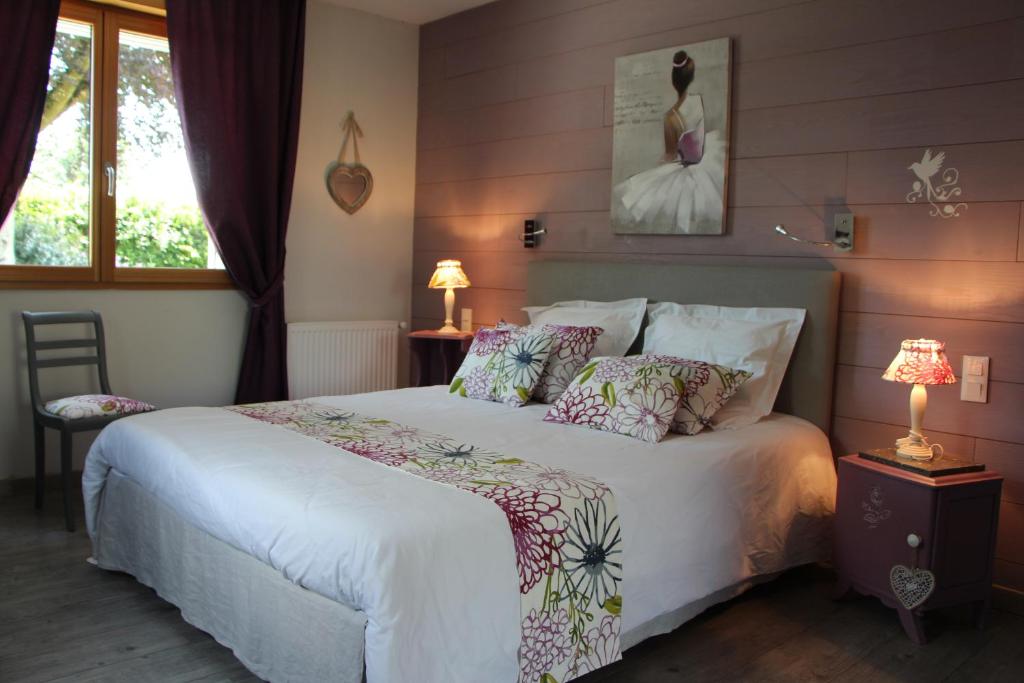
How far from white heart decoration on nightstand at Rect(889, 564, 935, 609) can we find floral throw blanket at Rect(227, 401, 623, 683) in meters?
0.99

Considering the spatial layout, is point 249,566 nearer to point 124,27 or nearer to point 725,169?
point 725,169

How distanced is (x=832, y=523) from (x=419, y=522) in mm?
1852

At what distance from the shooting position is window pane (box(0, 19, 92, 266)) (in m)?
3.86

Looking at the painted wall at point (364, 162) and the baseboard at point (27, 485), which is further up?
the painted wall at point (364, 162)

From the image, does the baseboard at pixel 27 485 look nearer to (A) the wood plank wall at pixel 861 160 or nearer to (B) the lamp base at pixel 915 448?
(A) the wood plank wall at pixel 861 160

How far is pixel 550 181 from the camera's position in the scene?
14.3 ft

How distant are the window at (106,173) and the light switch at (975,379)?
3499mm

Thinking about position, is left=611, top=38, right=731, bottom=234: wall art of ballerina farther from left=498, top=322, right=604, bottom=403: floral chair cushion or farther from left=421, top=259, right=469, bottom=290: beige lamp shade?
left=421, top=259, right=469, bottom=290: beige lamp shade

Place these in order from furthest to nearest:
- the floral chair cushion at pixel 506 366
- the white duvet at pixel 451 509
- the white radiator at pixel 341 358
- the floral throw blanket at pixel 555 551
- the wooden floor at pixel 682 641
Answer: the white radiator at pixel 341 358, the floral chair cushion at pixel 506 366, the wooden floor at pixel 682 641, the floral throw blanket at pixel 555 551, the white duvet at pixel 451 509

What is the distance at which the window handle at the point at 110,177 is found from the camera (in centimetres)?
404

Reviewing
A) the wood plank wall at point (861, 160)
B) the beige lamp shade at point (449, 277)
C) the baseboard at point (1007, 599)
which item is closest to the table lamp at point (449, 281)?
the beige lamp shade at point (449, 277)

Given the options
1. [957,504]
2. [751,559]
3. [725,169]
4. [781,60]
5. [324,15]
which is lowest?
[751,559]

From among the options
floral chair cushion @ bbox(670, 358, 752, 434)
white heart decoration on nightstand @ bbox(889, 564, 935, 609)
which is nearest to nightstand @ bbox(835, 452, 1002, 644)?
white heart decoration on nightstand @ bbox(889, 564, 935, 609)

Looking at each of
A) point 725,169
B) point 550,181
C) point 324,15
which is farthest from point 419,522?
point 324,15
